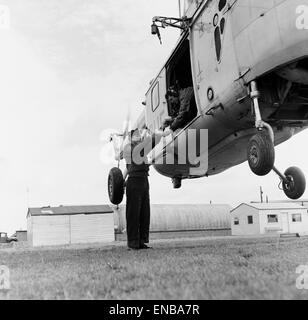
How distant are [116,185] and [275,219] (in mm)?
34372

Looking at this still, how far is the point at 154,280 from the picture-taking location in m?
3.61

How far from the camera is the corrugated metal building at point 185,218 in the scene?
49.7 meters

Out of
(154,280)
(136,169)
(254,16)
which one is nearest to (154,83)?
(136,169)

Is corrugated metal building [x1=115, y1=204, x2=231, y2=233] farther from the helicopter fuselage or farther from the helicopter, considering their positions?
the helicopter fuselage

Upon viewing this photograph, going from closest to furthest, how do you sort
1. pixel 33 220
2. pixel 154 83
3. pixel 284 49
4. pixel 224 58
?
pixel 284 49, pixel 224 58, pixel 154 83, pixel 33 220

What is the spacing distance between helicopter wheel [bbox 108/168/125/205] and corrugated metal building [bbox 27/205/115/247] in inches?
1143

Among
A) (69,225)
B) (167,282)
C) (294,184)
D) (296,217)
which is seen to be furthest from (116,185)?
(296,217)

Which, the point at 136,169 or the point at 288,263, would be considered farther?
the point at 136,169

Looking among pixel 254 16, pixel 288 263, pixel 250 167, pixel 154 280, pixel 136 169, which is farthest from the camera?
pixel 136 169

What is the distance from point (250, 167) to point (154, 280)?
13.1ft

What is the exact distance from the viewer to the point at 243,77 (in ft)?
23.8

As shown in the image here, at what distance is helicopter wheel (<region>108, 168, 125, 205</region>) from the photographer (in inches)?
398

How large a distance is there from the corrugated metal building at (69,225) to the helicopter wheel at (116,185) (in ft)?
95.2

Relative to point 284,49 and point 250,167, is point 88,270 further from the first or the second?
point 284,49
